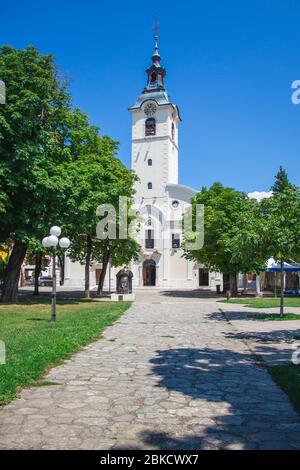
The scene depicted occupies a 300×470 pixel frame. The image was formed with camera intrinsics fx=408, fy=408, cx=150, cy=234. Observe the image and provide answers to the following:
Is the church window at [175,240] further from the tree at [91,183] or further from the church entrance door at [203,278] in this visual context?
the tree at [91,183]

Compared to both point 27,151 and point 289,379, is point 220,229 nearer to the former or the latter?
point 27,151

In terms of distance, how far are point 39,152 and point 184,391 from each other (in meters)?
17.4

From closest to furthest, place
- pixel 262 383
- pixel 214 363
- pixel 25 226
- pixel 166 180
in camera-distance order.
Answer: pixel 262 383, pixel 214 363, pixel 25 226, pixel 166 180

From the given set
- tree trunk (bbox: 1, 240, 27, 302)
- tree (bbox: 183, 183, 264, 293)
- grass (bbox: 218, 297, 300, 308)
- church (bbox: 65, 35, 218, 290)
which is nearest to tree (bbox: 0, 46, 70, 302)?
tree trunk (bbox: 1, 240, 27, 302)

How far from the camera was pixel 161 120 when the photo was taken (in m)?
50.9

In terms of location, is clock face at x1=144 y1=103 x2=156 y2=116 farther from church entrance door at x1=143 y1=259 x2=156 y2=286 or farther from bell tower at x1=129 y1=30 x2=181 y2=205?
church entrance door at x1=143 y1=259 x2=156 y2=286

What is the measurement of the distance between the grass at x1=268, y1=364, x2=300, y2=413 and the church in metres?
41.9

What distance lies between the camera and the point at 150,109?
51.3 metres

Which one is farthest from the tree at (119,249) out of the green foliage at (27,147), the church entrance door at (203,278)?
the church entrance door at (203,278)

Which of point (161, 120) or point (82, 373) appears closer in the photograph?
point (82, 373)

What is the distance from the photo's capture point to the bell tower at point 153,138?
5044 cm

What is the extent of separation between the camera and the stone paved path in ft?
13.5

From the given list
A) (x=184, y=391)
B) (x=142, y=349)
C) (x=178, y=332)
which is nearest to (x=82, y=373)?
(x=184, y=391)
